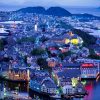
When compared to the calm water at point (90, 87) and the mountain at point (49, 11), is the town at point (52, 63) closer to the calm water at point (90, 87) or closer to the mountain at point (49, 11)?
the calm water at point (90, 87)

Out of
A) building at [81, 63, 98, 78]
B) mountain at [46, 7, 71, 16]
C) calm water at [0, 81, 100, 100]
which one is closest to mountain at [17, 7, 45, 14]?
mountain at [46, 7, 71, 16]

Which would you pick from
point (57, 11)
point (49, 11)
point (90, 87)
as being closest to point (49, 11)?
point (49, 11)

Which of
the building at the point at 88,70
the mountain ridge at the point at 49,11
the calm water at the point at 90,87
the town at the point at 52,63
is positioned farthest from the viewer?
the mountain ridge at the point at 49,11

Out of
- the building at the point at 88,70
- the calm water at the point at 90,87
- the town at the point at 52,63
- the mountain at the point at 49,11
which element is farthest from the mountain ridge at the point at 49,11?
the calm water at the point at 90,87

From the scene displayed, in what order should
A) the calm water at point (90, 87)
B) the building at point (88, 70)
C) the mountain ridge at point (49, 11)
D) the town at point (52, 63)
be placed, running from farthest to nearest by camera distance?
the mountain ridge at point (49, 11) → the building at point (88, 70) → the town at point (52, 63) → the calm water at point (90, 87)

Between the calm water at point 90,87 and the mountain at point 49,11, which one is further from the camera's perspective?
the mountain at point 49,11

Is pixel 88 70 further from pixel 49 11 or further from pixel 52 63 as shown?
pixel 49 11

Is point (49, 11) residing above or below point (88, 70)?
below

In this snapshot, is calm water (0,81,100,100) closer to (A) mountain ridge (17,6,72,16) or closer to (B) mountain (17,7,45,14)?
(A) mountain ridge (17,6,72,16)

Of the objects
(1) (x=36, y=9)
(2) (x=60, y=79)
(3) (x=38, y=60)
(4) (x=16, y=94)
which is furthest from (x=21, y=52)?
(1) (x=36, y=9)

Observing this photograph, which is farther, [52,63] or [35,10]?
[35,10]

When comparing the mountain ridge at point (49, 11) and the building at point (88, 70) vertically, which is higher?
the building at point (88, 70)

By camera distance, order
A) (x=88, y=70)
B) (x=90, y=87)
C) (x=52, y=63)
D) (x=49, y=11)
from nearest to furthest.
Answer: (x=90, y=87) → (x=88, y=70) → (x=52, y=63) → (x=49, y=11)
